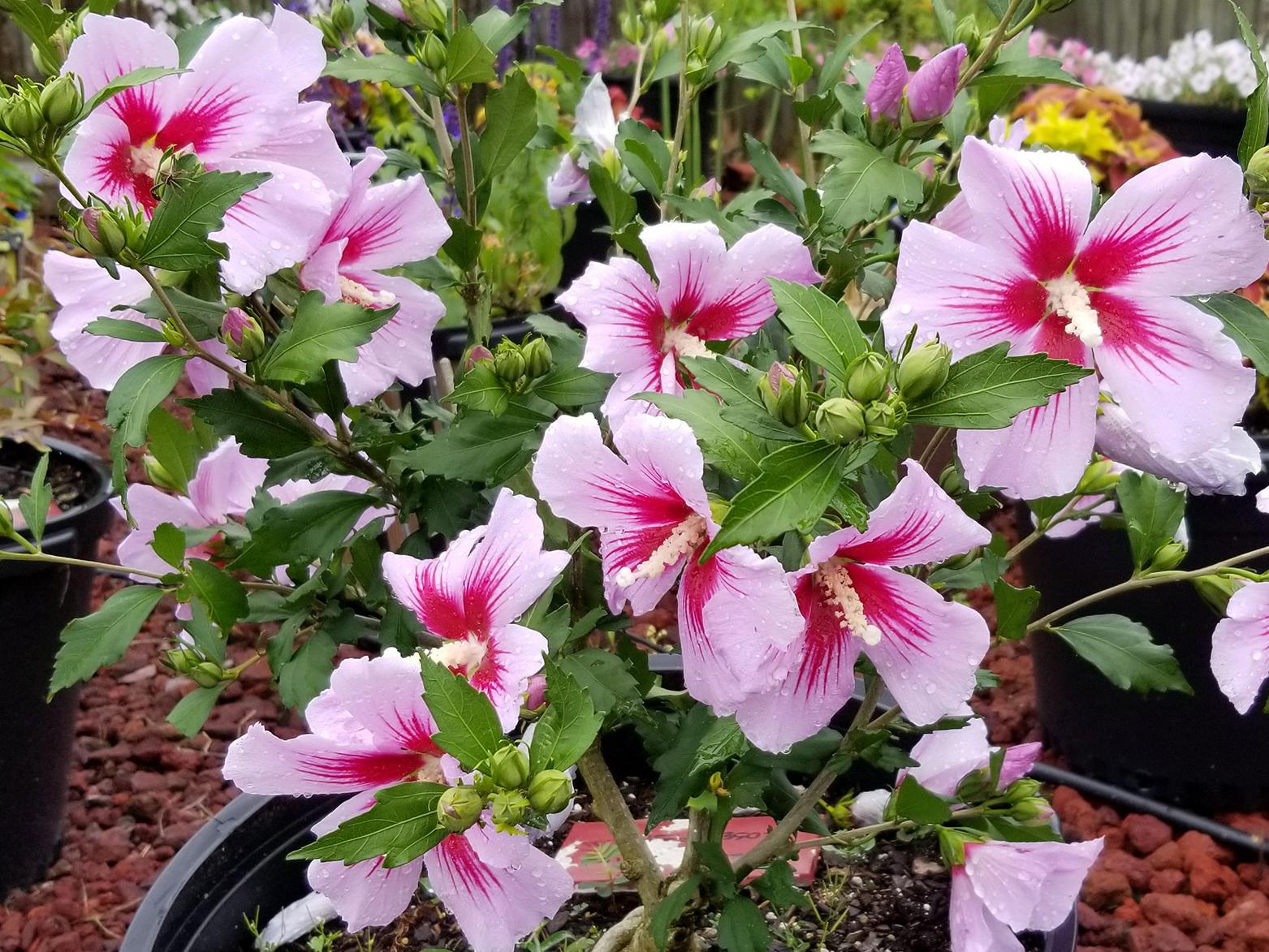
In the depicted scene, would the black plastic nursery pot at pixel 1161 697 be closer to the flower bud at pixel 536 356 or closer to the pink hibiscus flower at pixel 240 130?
the flower bud at pixel 536 356

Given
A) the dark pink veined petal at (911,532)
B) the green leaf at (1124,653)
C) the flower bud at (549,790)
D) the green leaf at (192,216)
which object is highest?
the green leaf at (192,216)

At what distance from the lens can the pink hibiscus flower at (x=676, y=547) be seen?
702 mm

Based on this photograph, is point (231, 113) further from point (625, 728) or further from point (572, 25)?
point (572, 25)

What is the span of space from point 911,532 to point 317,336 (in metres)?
0.44

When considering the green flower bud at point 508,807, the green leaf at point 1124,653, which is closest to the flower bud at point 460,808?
the green flower bud at point 508,807

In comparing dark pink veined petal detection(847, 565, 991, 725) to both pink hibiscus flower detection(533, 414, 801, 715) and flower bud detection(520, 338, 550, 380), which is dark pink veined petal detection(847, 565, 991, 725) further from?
flower bud detection(520, 338, 550, 380)

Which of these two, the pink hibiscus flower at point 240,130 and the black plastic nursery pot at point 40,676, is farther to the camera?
the black plastic nursery pot at point 40,676

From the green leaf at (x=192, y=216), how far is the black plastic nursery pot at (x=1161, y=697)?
1438mm

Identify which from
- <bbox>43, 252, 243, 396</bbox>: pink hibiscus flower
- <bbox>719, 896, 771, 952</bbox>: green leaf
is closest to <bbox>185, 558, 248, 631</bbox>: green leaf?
<bbox>43, 252, 243, 396</bbox>: pink hibiscus flower

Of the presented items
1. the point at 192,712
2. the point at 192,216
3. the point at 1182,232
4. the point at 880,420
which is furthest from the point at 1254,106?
the point at 192,712

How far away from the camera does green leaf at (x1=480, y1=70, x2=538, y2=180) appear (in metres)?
1.04

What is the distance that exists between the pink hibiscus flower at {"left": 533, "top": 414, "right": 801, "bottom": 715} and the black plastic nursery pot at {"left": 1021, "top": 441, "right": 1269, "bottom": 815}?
3.96 feet

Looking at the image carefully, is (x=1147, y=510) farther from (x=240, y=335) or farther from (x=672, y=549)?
(x=240, y=335)

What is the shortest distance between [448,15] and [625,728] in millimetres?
888
